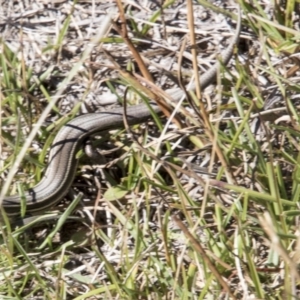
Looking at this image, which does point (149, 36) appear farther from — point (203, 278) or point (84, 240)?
point (203, 278)

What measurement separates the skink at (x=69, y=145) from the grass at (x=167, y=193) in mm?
57

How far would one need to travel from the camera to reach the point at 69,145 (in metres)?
4.02

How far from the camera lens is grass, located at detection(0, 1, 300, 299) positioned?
3.07 meters

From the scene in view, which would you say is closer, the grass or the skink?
the grass

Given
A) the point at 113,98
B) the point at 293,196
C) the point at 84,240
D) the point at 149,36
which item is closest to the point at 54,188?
the point at 84,240

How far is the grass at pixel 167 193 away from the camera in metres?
3.07

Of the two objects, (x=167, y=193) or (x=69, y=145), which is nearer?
(x=167, y=193)

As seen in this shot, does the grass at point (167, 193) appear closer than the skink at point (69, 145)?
Yes

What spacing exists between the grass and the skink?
2.3 inches

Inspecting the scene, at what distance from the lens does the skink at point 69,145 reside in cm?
381

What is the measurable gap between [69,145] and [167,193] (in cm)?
76

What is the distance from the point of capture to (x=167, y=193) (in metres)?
3.54

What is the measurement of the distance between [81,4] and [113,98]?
666mm

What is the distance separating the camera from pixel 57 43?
4125 millimetres
